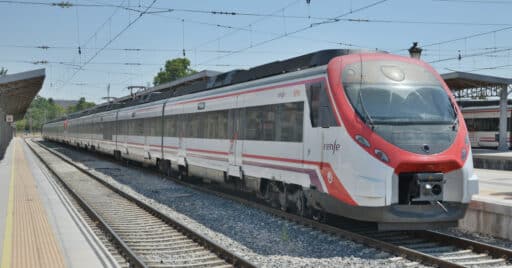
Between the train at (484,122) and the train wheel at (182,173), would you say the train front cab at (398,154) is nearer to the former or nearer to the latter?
the train wheel at (182,173)

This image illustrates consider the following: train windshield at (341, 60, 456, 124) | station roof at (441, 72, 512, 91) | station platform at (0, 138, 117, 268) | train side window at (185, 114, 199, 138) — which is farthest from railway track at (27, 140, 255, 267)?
station roof at (441, 72, 512, 91)

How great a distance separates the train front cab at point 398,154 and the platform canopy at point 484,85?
1774cm

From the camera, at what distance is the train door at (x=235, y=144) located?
13672 millimetres

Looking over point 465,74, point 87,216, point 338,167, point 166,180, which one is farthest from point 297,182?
point 465,74

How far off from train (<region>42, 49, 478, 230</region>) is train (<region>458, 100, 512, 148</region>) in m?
29.1

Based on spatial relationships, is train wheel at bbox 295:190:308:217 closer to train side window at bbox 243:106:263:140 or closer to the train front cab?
the train front cab

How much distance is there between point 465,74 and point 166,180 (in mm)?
14657

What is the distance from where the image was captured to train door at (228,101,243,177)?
538 inches

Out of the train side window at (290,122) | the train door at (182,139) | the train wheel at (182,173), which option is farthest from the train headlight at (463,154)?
the train wheel at (182,173)

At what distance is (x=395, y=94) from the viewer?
945 centimetres

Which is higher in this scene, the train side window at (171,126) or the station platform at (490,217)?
the train side window at (171,126)

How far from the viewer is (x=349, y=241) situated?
9.41 meters

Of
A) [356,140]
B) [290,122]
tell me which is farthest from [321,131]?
[290,122]

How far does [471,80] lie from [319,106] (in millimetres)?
19626
